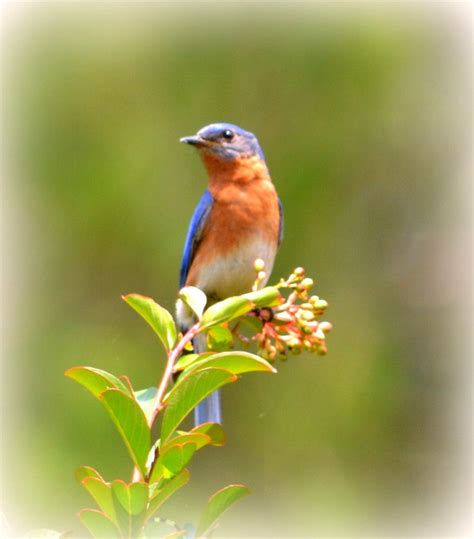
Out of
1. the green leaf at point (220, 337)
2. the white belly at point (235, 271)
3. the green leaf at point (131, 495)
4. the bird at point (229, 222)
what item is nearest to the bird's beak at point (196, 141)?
the bird at point (229, 222)

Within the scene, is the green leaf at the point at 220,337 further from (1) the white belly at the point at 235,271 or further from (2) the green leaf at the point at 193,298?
(1) the white belly at the point at 235,271

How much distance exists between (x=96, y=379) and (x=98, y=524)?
322 mm

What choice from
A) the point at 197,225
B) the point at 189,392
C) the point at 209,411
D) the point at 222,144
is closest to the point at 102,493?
the point at 189,392

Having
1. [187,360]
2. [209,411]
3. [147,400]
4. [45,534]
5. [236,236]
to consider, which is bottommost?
[209,411]

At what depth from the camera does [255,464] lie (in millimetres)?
7953

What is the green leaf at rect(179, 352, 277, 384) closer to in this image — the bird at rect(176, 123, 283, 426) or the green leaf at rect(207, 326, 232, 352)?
the green leaf at rect(207, 326, 232, 352)

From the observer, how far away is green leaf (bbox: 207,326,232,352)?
111 inches

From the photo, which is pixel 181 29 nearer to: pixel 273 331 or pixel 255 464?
pixel 255 464

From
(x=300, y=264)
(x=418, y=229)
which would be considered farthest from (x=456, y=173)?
(x=300, y=264)

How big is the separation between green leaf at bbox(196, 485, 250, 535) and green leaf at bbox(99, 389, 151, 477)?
193 millimetres

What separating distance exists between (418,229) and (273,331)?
661 cm

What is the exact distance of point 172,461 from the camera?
2.26 meters

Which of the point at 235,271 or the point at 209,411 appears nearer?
the point at 209,411

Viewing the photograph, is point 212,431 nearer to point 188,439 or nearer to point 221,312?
point 188,439
